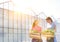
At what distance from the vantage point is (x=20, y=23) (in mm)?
2316

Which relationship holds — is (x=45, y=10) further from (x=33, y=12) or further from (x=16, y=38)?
(x=16, y=38)

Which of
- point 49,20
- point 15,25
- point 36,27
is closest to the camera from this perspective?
point 15,25

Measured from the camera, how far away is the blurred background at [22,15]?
2178mm

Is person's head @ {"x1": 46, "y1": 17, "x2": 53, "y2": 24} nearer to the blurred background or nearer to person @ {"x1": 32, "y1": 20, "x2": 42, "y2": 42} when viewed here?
the blurred background

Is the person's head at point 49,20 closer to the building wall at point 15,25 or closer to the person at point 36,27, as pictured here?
the building wall at point 15,25

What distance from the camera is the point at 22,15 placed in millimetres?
2330

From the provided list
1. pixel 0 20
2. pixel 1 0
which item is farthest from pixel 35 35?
pixel 1 0

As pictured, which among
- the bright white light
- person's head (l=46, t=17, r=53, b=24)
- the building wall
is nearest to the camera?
the building wall

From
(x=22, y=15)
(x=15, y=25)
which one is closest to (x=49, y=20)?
(x=22, y=15)

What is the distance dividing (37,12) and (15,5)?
1.48 feet

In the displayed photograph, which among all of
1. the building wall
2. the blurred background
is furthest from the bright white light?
the building wall

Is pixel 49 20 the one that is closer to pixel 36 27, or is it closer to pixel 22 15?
pixel 36 27

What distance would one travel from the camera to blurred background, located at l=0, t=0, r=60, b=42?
7.14ft

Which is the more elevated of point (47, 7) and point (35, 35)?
point (47, 7)
